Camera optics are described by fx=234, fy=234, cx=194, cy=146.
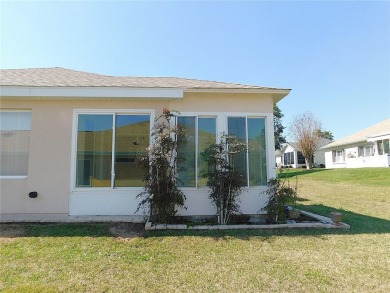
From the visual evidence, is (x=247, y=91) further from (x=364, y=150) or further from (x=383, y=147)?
(x=364, y=150)

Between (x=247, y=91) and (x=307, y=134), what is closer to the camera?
(x=247, y=91)

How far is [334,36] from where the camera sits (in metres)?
12.2

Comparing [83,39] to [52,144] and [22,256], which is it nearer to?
[52,144]

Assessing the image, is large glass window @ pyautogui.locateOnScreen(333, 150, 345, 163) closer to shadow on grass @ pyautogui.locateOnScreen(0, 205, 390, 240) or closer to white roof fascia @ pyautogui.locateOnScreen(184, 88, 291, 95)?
shadow on grass @ pyautogui.locateOnScreen(0, 205, 390, 240)

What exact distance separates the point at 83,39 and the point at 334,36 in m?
12.5

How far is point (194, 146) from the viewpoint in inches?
296

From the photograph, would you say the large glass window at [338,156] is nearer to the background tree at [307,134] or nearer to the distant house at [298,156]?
the background tree at [307,134]

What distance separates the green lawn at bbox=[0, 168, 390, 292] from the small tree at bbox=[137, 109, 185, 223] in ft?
2.62

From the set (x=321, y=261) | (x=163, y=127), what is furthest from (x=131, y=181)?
(x=321, y=261)

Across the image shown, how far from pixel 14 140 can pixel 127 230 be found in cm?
484

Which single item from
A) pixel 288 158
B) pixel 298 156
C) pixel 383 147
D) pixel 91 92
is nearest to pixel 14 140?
pixel 91 92

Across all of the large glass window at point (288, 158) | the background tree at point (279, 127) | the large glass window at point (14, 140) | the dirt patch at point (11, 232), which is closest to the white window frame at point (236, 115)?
the large glass window at point (14, 140)

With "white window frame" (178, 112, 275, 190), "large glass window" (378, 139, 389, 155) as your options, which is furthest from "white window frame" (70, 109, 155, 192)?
"large glass window" (378, 139, 389, 155)

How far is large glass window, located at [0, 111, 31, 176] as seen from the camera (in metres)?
7.37
